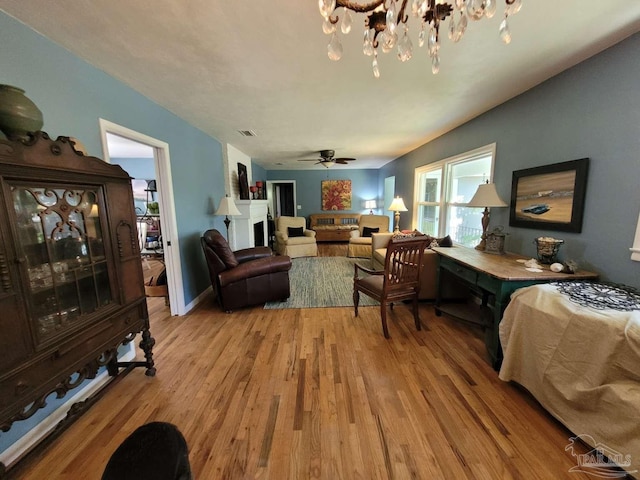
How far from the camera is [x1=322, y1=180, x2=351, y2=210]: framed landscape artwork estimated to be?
808 cm

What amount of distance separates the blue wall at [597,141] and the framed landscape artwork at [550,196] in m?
0.05

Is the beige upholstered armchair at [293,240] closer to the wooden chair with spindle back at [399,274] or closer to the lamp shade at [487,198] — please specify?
the wooden chair with spindle back at [399,274]

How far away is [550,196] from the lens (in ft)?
6.93

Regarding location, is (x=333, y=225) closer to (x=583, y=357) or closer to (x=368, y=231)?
(x=368, y=231)

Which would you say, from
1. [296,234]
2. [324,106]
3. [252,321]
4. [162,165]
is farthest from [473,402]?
A: [296,234]

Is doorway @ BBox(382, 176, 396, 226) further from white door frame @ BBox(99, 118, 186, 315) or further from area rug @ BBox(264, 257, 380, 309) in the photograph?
white door frame @ BBox(99, 118, 186, 315)

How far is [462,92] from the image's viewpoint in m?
2.32

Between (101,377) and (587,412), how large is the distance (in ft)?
10.2

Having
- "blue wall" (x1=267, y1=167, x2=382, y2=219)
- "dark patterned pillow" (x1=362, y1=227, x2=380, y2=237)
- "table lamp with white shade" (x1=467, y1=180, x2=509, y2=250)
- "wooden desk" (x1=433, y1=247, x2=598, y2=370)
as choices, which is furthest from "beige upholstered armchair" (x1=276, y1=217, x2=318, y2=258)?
"table lamp with white shade" (x1=467, y1=180, x2=509, y2=250)

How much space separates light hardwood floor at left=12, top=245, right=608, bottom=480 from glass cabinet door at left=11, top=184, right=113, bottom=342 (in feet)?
2.45

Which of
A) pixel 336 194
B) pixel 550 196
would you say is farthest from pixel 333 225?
pixel 550 196

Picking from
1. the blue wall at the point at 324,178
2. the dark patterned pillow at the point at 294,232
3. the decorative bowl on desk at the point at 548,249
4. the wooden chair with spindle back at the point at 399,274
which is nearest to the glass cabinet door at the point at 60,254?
the wooden chair with spindle back at the point at 399,274

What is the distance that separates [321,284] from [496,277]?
2.49m

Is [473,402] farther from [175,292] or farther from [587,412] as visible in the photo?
[175,292]
